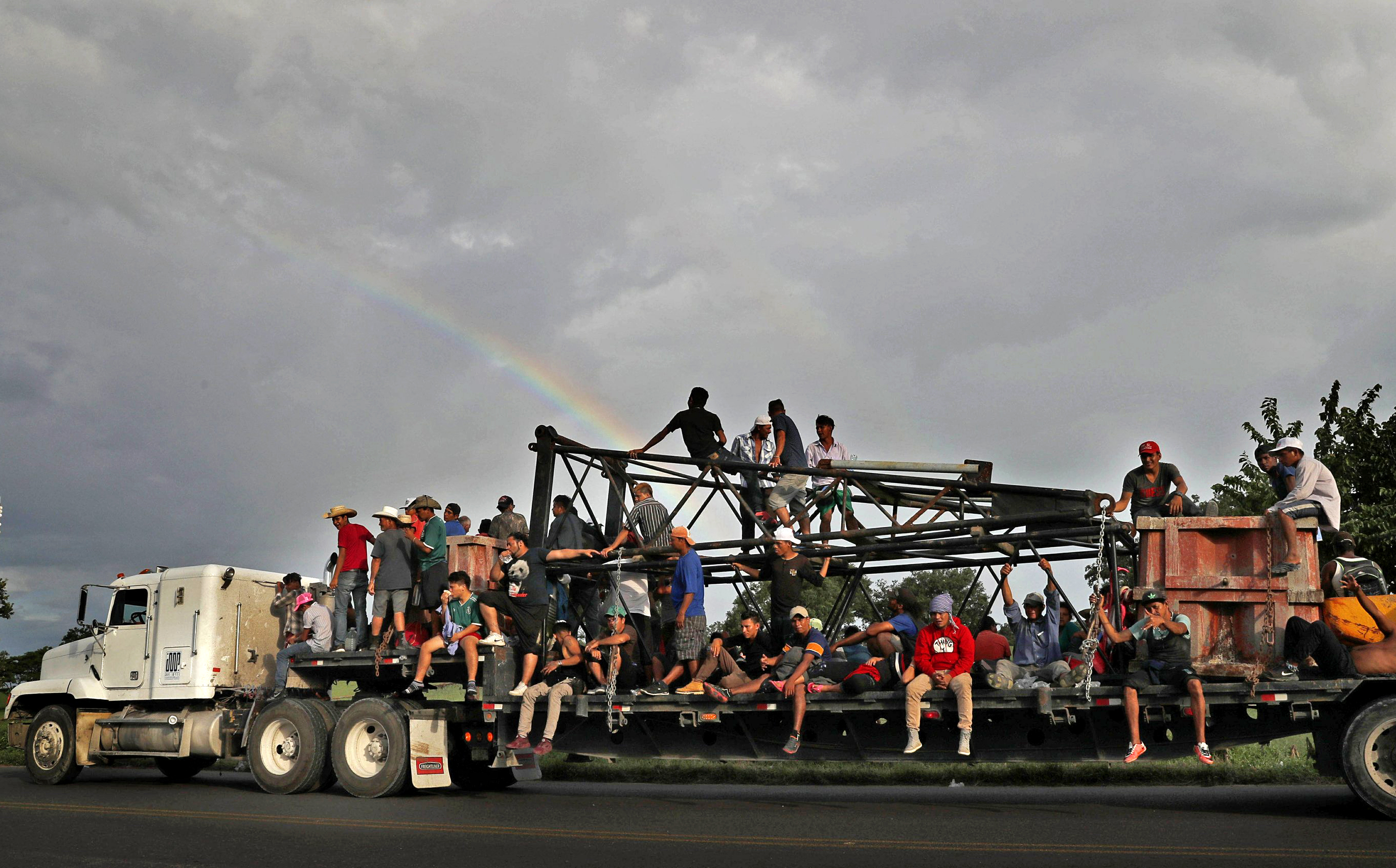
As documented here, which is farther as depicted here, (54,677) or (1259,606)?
(54,677)

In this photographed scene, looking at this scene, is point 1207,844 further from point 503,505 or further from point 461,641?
point 503,505

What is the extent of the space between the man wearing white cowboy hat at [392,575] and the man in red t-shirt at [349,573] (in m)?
0.83

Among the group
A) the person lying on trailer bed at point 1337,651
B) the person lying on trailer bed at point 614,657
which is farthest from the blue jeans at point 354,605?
the person lying on trailer bed at point 1337,651

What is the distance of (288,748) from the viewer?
14117 mm

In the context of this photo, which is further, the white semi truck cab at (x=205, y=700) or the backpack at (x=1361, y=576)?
the white semi truck cab at (x=205, y=700)

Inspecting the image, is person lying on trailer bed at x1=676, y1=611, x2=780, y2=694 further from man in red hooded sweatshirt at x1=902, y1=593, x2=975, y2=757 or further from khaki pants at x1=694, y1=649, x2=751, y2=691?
man in red hooded sweatshirt at x1=902, y1=593, x2=975, y2=757

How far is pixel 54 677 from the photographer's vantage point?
16.8 meters

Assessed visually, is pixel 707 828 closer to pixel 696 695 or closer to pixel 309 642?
pixel 696 695

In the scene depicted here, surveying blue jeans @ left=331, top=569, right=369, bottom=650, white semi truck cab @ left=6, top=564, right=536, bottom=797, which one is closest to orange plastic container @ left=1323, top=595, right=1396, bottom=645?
white semi truck cab @ left=6, top=564, right=536, bottom=797

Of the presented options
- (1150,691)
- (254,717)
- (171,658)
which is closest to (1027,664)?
(1150,691)

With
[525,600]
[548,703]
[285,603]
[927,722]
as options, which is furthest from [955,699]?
[285,603]

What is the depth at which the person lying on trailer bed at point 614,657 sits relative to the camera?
41.8ft

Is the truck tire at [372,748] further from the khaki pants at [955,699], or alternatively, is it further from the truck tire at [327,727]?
the khaki pants at [955,699]

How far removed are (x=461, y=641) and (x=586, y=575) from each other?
1815 millimetres
